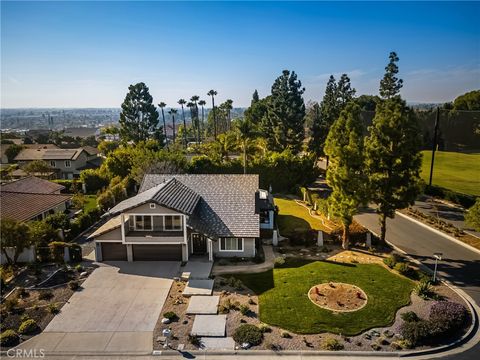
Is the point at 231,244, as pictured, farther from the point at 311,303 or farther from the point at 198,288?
the point at 311,303

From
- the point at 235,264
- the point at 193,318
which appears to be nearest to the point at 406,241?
the point at 235,264

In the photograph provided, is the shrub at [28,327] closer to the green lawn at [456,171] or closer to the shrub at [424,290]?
the shrub at [424,290]

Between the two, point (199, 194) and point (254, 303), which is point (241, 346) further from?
point (199, 194)

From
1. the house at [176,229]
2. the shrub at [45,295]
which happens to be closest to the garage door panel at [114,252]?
the house at [176,229]

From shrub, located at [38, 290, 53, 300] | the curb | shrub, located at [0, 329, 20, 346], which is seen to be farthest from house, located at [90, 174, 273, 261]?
the curb

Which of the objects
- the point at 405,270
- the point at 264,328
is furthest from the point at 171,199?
the point at 405,270

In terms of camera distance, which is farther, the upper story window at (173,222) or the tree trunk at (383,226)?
the tree trunk at (383,226)

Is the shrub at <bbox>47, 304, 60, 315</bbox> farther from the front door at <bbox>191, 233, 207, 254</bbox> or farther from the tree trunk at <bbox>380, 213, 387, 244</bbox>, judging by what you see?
the tree trunk at <bbox>380, 213, 387, 244</bbox>

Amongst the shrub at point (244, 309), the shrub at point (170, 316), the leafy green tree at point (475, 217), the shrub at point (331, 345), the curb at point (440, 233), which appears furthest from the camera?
the curb at point (440, 233)
